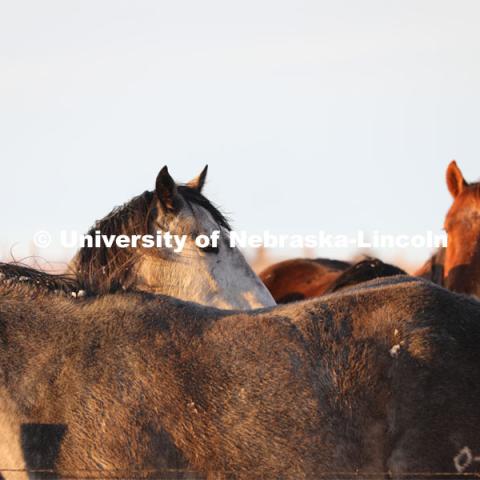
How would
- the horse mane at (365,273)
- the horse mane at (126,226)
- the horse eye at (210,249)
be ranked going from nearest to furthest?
the horse mane at (126,226)
the horse eye at (210,249)
the horse mane at (365,273)

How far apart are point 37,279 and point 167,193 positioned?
1.53 metres

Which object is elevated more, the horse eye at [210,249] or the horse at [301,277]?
the horse eye at [210,249]

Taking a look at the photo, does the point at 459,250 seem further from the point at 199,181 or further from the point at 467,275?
the point at 199,181

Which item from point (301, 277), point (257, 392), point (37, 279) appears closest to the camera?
point (257, 392)

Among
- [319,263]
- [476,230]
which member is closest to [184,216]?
[476,230]

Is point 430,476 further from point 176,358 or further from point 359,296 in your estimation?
point 176,358

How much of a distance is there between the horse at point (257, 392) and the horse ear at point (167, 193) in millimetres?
1741

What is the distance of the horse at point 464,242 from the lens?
691 centimetres

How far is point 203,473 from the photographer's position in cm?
315

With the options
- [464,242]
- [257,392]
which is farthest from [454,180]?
[257,392]

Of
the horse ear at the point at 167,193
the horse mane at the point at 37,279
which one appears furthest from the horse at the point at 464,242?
the horse mane at the point at 37,279

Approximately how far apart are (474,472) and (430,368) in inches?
14.6

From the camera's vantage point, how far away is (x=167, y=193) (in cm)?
511

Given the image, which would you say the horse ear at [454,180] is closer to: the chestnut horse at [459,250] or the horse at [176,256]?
the chestnut horse at [459,250]
